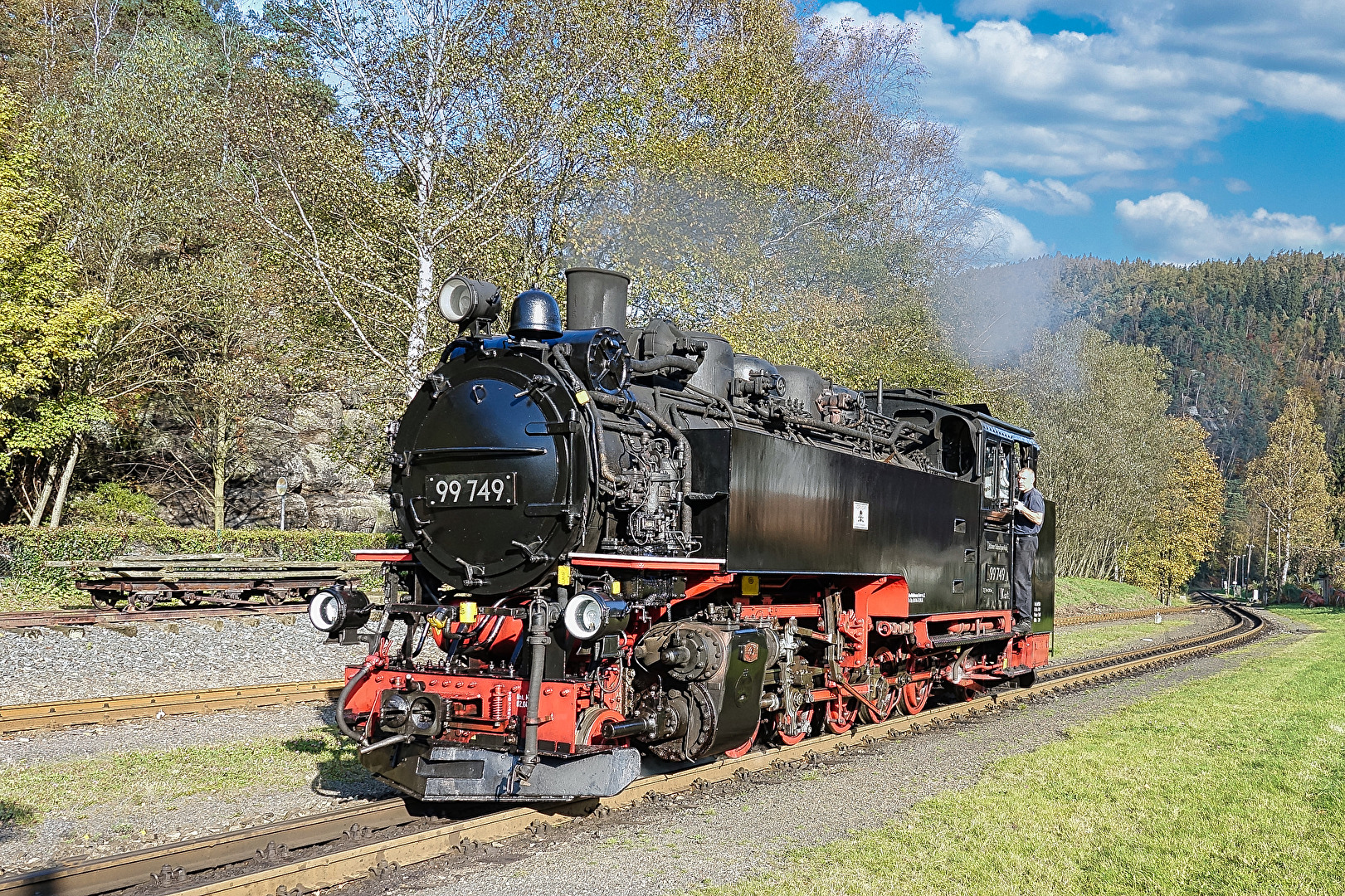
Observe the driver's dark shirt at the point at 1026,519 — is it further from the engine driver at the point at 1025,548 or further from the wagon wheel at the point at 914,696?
the wagon wheel at the point at 914,696

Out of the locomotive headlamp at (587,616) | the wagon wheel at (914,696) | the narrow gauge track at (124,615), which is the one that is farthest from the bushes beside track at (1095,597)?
the locomotive headlamp at (587,616)

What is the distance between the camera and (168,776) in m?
6.76

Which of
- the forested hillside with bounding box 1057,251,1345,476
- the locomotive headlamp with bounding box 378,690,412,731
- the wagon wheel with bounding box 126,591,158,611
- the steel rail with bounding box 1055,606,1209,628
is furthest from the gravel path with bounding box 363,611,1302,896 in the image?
the forested hillside with bounding box 1057,251,1345,476

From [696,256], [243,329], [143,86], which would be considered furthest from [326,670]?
[143,86]

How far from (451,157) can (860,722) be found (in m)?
11.0

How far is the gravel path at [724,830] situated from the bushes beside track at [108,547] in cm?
1070

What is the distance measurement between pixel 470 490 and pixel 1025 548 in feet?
23.9

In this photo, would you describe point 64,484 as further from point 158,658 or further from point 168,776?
point 168,776

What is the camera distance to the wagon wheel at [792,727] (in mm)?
7680

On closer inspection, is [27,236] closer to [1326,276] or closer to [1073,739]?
[1073,739]

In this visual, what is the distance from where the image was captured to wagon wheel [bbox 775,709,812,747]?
7.68 metres

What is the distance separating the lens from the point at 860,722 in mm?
9438

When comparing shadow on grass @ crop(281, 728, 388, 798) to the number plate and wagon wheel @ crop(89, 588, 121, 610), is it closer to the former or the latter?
the number plate

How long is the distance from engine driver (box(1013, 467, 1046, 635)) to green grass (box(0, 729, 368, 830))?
7327mm
